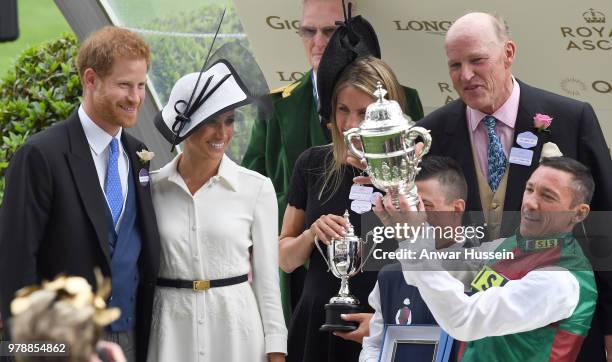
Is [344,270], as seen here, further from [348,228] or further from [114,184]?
[114,184]

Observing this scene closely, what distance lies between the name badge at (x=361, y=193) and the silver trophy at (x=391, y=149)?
82 centimetres

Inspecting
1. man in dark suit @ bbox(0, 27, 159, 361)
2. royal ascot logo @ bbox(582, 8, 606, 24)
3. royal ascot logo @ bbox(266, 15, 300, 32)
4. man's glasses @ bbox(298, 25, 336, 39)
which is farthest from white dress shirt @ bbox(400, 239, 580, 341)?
royal ascot logo @ bbox(266, 15, 300, 32)

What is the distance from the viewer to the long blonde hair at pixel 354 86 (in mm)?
4961

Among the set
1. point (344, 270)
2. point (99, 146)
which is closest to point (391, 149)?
point (344, 270)

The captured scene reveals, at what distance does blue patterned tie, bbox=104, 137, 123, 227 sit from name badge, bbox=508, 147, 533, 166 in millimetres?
1368

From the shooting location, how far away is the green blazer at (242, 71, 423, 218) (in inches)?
227

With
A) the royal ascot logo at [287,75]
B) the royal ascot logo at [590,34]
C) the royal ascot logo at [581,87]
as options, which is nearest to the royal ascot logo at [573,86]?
the royal ascot logo at [581,87]

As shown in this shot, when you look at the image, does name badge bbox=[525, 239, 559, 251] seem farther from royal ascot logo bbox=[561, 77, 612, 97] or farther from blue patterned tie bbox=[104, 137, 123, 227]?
royal ascot logo bbox=[561, 77, 612, 97]

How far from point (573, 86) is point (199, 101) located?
2.08m

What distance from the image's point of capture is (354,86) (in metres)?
4.97

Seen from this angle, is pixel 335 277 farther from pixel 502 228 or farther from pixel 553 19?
pixel 553 19

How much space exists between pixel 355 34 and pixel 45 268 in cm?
155

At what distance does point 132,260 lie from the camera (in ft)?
15.3

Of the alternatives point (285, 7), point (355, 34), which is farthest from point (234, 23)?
point (355, 34)
